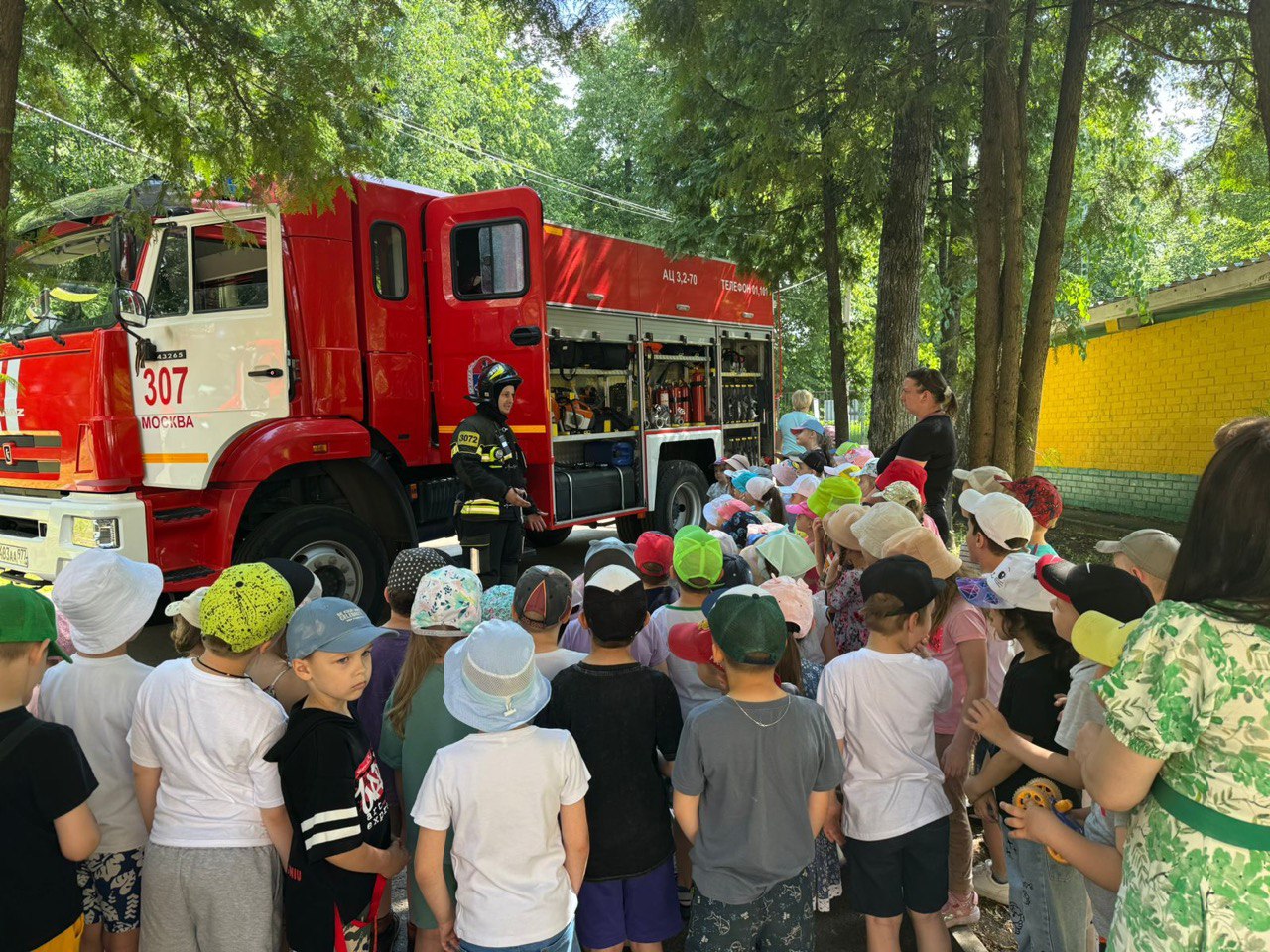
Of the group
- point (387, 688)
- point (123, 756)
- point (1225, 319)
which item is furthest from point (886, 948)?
point (1225, 319)

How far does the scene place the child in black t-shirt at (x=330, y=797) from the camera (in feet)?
6.70

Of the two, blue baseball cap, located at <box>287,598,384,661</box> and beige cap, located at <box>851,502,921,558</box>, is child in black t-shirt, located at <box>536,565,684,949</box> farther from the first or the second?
beige cap, located at <box>851,502,921,558</box>

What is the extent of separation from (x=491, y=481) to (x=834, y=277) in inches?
225

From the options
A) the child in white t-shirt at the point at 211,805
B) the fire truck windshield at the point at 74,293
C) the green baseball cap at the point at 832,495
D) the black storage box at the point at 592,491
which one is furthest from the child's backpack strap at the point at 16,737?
the black storage box at the point at 592,491

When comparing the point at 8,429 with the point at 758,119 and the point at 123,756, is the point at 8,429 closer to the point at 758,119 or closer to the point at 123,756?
the point at 123,756

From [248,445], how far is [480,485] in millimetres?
1503

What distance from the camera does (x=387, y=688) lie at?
288 cm

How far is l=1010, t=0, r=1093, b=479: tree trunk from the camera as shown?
5.67m

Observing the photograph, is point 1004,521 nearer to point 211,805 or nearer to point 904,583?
point 904,583

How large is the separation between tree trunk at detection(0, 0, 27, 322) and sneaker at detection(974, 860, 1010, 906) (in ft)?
13.1

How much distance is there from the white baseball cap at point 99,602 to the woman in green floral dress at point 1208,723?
2.37 metres

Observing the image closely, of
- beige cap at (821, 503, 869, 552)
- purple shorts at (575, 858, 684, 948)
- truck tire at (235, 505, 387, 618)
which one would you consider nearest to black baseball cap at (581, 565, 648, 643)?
purple shorts at (575, 858, 684, 948)

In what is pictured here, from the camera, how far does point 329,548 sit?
584cm

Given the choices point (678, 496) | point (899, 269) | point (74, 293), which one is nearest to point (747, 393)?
point (678, 496)
